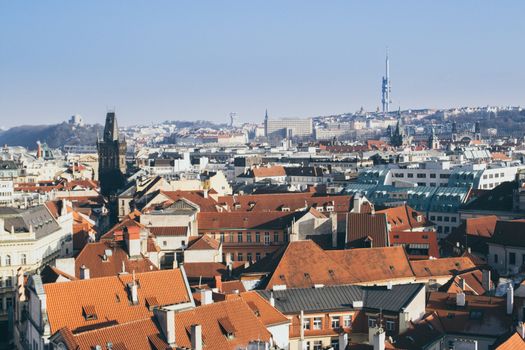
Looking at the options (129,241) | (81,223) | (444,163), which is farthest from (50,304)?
(444,163)

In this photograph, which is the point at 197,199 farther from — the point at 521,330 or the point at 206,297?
the point at 521,330

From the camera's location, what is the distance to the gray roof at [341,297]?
56750 mm

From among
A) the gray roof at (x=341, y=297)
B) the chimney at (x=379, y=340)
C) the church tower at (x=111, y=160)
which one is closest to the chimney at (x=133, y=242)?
the gray roof at (x=341, y=297)

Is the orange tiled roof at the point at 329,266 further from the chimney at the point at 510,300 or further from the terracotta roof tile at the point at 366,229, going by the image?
the chimney at the point at 510,300

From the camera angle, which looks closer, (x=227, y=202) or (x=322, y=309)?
(x=322, y=309)

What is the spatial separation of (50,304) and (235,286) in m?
15.1

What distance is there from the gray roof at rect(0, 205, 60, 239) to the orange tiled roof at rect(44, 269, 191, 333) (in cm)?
2782

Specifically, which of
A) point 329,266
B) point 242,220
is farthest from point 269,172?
point 329,266

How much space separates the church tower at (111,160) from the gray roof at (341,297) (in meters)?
101

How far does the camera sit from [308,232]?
88.9 meters

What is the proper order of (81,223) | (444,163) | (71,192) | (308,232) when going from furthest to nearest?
(71,192)
(444,163)
(81,223)
(308,232)

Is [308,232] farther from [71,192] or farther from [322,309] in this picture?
[71,192]

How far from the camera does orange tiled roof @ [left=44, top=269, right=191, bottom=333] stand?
50.8 metres

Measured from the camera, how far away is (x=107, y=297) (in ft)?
173
